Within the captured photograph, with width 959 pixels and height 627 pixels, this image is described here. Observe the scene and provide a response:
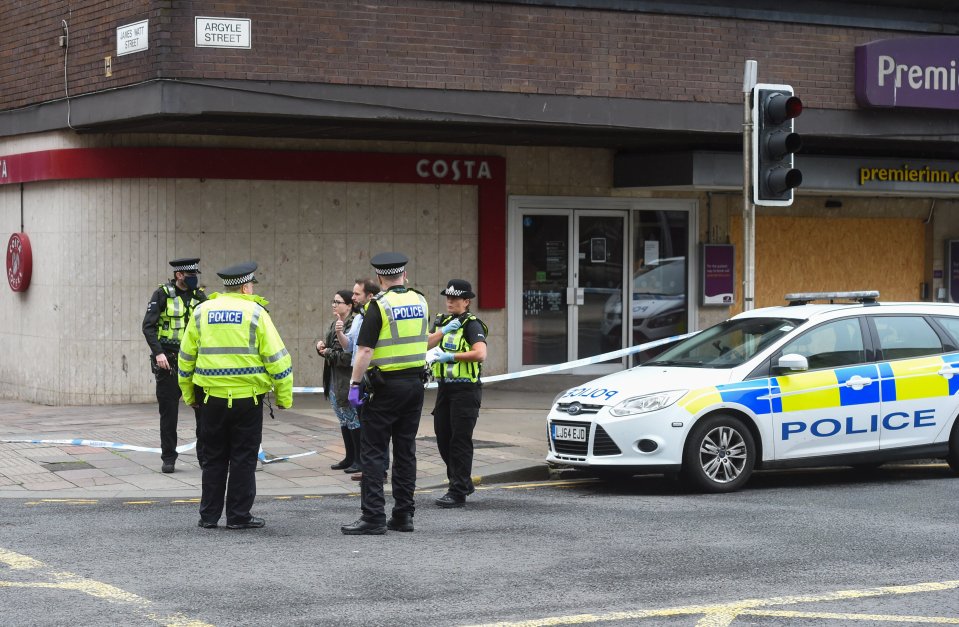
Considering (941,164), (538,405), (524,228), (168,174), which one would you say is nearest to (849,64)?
(941,164)

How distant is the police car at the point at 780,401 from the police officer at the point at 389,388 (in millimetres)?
1904

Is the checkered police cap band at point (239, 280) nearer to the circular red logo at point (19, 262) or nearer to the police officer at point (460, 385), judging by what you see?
the police officer at point (460, 385)

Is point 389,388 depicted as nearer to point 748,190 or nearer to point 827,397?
point 827,397

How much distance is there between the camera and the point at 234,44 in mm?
13289

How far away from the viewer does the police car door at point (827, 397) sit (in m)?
9.87

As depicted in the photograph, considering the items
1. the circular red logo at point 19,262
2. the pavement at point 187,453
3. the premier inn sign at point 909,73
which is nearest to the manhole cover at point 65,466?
the pavement at point 187,453

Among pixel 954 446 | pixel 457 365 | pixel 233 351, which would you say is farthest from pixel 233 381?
pixel 954 446

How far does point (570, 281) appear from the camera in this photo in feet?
56.0

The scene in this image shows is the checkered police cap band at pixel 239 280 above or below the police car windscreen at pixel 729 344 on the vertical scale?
above

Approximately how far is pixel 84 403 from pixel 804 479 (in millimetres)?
8680

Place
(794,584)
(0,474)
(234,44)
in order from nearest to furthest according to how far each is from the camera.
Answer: (794,584) < (0,474) < (234,44)

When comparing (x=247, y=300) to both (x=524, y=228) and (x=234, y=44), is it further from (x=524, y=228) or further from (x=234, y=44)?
(x=524, y=228)

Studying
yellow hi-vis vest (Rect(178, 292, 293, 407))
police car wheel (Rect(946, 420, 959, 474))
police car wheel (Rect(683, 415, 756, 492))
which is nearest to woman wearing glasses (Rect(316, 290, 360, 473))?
yellow hi-vis vest (Rect(178, 292, 293, 407))

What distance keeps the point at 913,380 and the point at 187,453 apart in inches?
250
